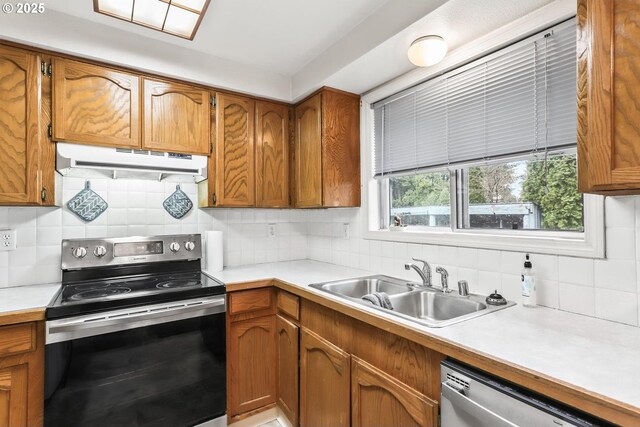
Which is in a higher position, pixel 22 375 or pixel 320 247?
pixel 320 247

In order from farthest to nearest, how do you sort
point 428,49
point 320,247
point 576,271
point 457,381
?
1. point 320,247
2. point 428,49
3. point 576,271
4. point 457,381

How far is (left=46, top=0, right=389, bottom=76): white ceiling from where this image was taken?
1.71 metres

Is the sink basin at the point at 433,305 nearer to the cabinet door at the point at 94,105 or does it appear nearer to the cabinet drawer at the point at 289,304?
the cabinet drawer at the point at 289,304

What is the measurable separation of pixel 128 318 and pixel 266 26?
1.77m

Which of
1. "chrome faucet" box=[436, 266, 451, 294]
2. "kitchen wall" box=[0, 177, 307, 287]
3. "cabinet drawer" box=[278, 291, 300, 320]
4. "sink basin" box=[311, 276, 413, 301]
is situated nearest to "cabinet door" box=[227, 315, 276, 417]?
"cabinet drawer" box=[278, 291, 300, 320]

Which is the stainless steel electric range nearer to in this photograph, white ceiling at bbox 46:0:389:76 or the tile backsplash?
the tile backsplash

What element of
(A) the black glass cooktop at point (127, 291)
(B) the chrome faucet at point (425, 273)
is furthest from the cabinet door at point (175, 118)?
(B) the chrome faucet at point (425, 273)

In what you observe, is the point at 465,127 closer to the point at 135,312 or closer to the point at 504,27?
the point at 504,27

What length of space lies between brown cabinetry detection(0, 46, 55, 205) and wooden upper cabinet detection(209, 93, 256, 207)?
907 millimetres

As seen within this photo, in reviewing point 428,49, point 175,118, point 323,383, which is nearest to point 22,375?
point 323,383

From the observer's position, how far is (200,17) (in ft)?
5.79

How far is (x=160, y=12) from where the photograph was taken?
1737 millimetres

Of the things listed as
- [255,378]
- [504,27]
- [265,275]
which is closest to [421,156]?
[504,27]

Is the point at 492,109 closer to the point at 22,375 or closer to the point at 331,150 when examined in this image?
the point at 331,150
